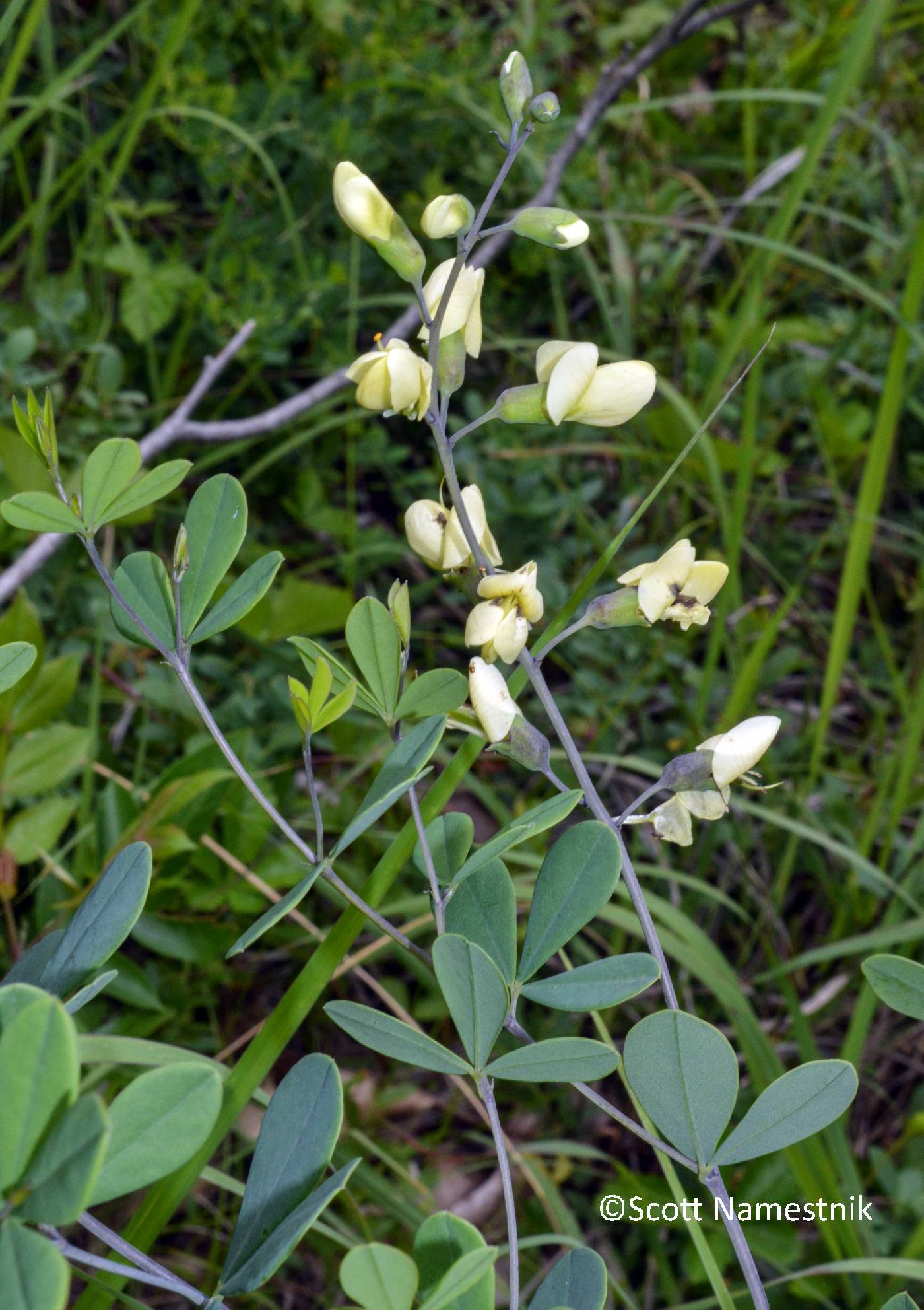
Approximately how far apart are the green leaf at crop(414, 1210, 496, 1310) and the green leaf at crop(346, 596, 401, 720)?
0.25 metres

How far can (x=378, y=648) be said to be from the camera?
0.58m

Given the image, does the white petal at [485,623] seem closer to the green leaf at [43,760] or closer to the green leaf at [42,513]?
the green leaf at [42,513]

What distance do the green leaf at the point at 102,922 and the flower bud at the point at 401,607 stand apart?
17 centimetres

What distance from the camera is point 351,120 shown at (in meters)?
1.67

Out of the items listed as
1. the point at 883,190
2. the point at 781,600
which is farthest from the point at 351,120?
the point at 781,600

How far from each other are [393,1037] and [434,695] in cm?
18

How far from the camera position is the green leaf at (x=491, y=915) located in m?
0.55

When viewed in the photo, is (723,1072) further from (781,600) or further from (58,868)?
(781,600)

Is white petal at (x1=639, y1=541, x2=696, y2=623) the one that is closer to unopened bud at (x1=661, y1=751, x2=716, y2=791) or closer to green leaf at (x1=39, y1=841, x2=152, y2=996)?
unopened bud at (x1=661, y1=751, x2=716, y2=791)

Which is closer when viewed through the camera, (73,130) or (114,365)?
(114,365)

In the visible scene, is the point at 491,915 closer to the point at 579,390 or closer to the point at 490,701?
the point at 490,701

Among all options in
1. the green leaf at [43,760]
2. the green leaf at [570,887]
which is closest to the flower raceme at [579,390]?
the green leaf at [570,887]

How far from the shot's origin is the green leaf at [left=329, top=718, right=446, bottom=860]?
1.57 ft

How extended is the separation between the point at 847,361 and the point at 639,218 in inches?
21.5
